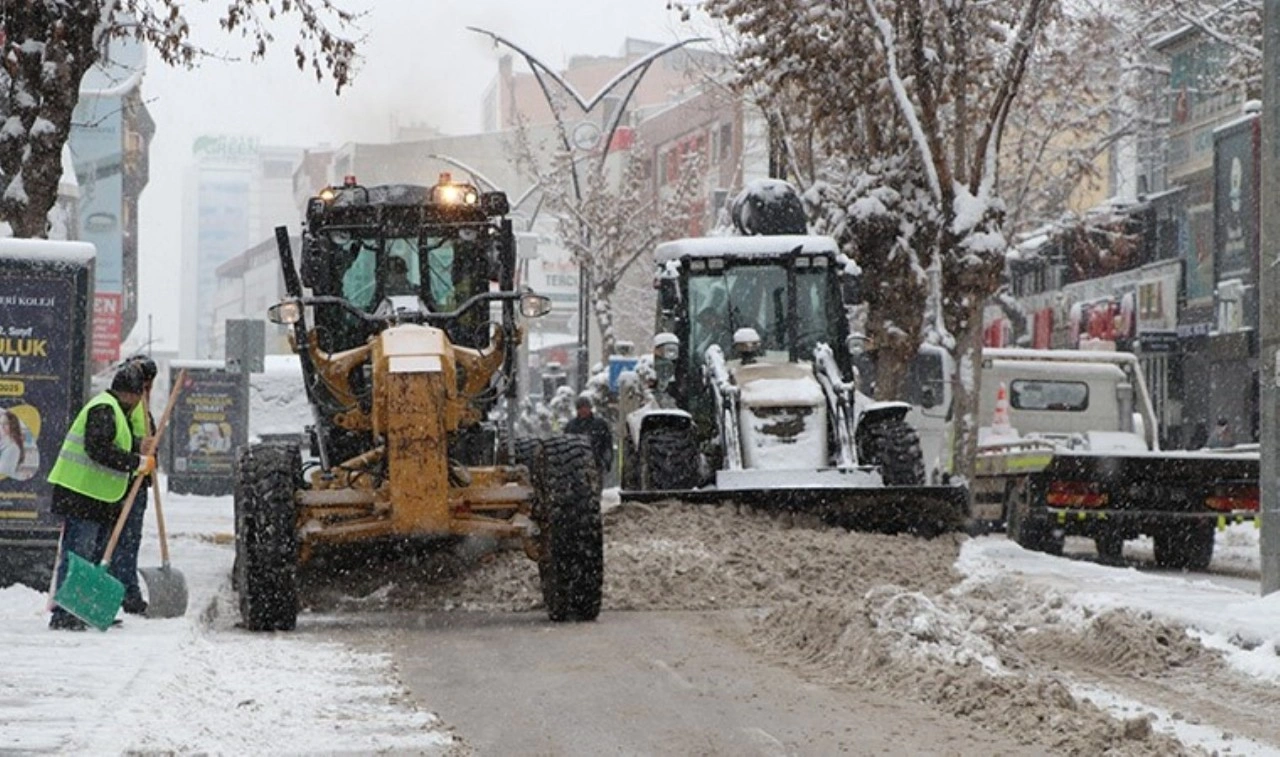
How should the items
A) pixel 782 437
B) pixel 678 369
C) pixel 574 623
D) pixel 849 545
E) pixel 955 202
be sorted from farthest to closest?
pixel 955 202 → pixel 678 369 → pixel 782 437 → pixel 849 545 → pixel 574 623

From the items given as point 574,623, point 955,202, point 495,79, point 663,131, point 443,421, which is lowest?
point 574,623

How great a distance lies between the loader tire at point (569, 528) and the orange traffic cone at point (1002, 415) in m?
17.8

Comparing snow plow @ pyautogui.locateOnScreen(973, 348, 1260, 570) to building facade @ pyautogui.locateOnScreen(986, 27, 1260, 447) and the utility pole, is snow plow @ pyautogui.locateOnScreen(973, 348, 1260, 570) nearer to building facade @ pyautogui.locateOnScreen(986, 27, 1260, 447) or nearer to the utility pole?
the utility pole

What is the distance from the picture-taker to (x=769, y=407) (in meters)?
18.0

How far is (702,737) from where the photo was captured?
9031 millimetres

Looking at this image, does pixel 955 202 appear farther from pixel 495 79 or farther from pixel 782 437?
pixel 495 79

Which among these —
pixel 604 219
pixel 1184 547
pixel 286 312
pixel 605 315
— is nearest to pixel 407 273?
pixel 286 312

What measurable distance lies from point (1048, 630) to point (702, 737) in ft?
13.5

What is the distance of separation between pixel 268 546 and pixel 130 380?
4.54 ft

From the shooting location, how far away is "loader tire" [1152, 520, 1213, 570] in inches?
857

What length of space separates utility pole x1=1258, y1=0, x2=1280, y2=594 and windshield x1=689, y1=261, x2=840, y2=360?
17.8 feet

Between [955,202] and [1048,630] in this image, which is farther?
[955,202]

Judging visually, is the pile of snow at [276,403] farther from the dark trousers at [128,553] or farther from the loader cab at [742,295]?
the dark trousers at [128,553]

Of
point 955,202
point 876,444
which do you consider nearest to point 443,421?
point 876,444
